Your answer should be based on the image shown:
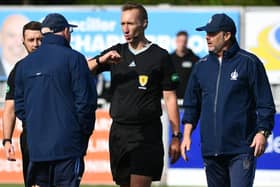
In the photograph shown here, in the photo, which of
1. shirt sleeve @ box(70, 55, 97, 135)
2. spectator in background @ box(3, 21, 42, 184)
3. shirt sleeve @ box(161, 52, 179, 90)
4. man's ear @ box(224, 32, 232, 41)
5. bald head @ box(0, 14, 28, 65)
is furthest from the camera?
bald head @ box(0, 14, 28, 65)

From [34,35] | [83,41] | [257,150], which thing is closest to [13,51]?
[83,41]

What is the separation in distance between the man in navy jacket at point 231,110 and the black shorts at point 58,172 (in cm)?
120

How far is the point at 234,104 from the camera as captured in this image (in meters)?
10.0

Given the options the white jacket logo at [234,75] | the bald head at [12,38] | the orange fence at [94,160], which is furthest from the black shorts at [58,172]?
the bald head at [12,38]

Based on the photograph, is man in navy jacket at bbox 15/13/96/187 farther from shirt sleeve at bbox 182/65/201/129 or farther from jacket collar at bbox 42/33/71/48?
shirt sleeve at bbox 182/65/201/129

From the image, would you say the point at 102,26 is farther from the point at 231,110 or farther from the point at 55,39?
the point at 55,39

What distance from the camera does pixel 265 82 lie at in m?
10.1

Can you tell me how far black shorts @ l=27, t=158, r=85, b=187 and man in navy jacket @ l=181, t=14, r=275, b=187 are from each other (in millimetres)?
1196

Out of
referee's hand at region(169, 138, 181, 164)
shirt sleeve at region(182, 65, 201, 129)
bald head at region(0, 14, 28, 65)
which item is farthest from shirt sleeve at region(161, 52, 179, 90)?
bald head at region(0, 14, 28, 65)

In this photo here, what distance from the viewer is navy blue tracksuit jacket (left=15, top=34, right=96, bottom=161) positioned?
9.30 meters

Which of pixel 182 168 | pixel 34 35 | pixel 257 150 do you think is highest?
pixel 34 35

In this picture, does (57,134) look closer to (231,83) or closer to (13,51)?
(231,83)

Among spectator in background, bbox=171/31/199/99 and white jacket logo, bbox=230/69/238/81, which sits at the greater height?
white jacket logo, bbox=230/69/238/81

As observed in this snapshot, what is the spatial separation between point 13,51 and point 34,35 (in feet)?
40.1
